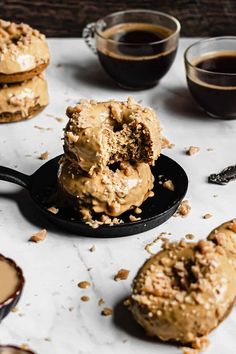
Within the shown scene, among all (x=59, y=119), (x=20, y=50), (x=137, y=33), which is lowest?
(x=59, y=119)

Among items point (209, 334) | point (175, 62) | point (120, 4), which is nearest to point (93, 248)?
point (209, 334)

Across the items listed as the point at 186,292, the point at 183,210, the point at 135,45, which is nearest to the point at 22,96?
the point at 135,45

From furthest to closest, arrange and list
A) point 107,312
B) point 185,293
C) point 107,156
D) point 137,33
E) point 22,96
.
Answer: point 137,33 → point 22,96 → point 107,156 → point 107,312 → point 185,293

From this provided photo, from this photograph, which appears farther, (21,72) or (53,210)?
(21,72)

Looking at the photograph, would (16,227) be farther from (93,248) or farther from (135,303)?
(135,303)

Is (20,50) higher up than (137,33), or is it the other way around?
(20,50)

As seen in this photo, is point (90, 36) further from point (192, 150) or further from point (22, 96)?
point (192, 150)

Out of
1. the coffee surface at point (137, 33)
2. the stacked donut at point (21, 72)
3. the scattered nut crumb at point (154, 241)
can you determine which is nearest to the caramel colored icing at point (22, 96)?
the stacked donut at point (21, 72)
